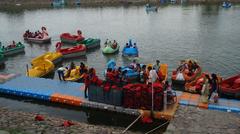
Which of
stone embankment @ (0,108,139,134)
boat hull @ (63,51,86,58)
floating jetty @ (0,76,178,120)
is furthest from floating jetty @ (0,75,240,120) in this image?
boat hull @ (63,51,86,58)

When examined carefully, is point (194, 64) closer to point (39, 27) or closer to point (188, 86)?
point (188, 86)

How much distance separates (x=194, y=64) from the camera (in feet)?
89.9

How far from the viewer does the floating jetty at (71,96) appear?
19.7 m

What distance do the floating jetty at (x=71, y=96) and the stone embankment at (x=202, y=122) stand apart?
0.62 meters

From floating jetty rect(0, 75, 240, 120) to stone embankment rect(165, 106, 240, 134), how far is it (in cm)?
62

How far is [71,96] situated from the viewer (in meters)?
22.5

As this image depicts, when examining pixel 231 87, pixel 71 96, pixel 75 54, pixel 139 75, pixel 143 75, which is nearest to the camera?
pixel 71 96

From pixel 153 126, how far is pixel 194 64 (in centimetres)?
960

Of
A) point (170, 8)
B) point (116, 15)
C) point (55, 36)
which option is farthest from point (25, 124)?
point (170, 8)

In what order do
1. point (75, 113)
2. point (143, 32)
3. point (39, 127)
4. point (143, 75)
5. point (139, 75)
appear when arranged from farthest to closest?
point (143, 32) → point (139, 75) → point (143, 75) → point (75, 113) → point (39, 127)

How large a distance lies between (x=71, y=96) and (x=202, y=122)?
8733mm

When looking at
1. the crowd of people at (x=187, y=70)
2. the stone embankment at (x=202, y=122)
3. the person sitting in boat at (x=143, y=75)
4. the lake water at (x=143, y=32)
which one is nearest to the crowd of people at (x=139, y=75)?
the person sitting in boat at (x=143, y=75)

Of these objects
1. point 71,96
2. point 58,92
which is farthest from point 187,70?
point 58,92

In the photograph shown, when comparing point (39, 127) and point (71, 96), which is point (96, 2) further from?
point (39, 127)
